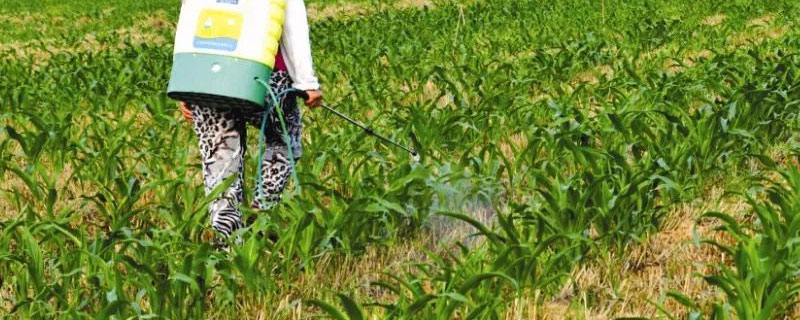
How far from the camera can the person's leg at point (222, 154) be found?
12.5 feet

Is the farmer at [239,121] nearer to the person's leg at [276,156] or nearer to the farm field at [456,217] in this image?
the person's leg at [276,156]

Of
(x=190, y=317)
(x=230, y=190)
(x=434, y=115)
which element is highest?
(x=434, y=115)

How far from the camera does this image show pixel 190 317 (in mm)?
3199

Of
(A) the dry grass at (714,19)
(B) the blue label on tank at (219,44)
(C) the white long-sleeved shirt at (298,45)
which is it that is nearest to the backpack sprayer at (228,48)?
(B) the blue label on tank at (219,44)

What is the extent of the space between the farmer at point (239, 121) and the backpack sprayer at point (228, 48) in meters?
0.18

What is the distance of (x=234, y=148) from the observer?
12.7 feet

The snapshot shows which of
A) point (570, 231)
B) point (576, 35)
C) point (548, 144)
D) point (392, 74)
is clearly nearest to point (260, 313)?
point (570, 231)

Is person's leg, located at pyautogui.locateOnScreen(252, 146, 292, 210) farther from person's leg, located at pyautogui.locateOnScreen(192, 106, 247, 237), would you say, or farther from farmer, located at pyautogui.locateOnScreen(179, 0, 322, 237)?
person's leg, located at pyautogui.locateOnScreen(192, 106, 247, 237)

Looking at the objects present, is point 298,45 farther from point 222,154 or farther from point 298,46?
point 222,154

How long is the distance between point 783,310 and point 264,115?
216 cm

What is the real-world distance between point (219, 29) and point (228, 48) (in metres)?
0.08

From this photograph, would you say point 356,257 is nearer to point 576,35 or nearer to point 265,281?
point 265,281

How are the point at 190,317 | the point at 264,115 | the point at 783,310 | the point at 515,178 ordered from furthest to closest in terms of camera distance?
the point at 515,178, the point at 264,115, the point at 190,317, the point at 783,310

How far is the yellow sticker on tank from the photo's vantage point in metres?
3.48
